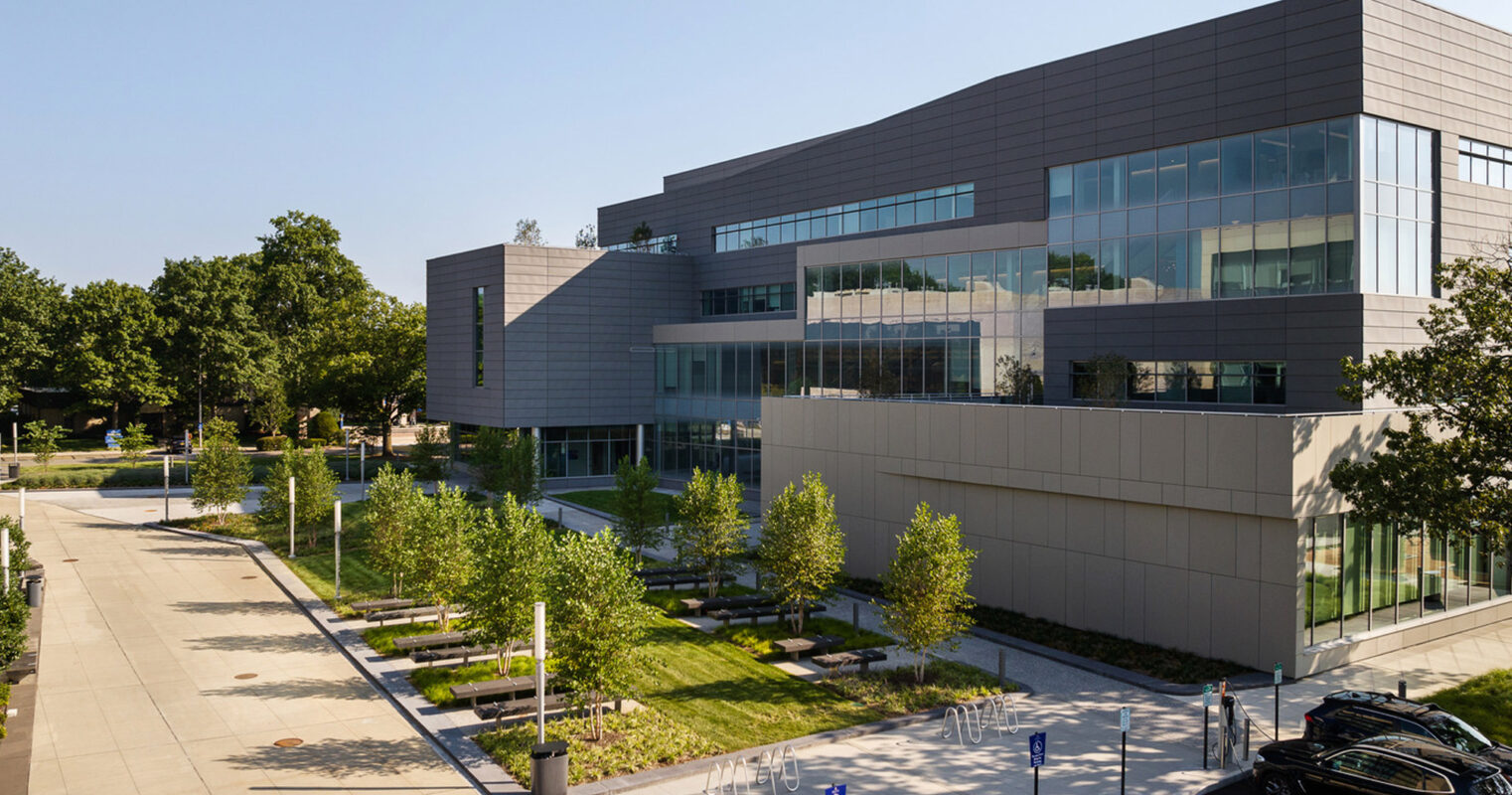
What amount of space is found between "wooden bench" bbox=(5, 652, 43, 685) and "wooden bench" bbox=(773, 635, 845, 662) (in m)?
16.1

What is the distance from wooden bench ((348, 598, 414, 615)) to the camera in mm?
27125

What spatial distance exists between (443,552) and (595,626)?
7.98 meters

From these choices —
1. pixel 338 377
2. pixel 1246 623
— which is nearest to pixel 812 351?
pixel 1246 623

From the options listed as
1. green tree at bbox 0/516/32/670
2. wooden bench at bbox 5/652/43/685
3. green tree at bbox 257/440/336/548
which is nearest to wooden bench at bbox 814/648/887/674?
green tree at bbox 0/516/32/670

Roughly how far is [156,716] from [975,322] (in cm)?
2888

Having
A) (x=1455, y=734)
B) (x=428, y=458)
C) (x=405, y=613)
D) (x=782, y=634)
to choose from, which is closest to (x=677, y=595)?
(x=782, y=634)

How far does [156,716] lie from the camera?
19.4 meters

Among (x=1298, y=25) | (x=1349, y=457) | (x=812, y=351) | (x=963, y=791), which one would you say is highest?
(x=1298, y=25)

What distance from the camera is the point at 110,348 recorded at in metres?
76.6

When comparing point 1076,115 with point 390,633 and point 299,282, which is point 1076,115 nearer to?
point 390,633

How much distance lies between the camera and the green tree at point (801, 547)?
25328mm

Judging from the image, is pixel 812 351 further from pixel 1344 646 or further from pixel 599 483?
pixel 1344 646

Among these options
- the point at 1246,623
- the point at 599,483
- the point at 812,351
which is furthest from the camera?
the point at 599,483

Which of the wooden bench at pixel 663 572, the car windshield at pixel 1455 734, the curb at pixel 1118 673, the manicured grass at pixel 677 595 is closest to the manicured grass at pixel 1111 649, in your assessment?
the curb at pixel 1118 673
